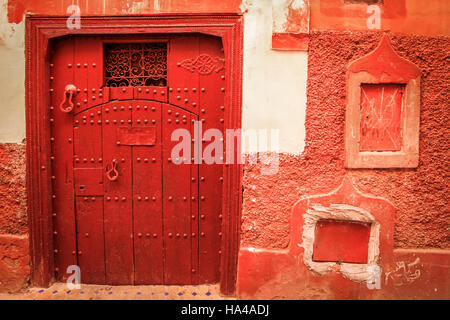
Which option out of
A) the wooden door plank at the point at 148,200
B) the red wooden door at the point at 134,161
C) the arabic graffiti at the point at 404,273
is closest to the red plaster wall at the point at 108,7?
the red wooden door at the point at 134,161

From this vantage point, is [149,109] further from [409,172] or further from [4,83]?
[409,172]

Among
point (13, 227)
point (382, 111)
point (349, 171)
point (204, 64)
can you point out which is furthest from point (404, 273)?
point (13, 227)

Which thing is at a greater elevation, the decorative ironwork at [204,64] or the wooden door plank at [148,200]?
the decorative ironwork at [204,64]

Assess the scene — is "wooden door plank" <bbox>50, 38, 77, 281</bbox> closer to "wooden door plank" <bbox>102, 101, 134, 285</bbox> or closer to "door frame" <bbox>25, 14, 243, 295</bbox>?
"door frame" <bbox>25, 14, 243, 295</bbox>

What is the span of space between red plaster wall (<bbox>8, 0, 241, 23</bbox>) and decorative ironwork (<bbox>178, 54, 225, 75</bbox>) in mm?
336

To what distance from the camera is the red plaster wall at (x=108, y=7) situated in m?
1.91

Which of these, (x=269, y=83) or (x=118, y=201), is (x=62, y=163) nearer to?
(x=118, y=201)

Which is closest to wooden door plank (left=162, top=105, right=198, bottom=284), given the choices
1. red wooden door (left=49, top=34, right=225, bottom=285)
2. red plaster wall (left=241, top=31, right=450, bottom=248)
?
red wooden door (left=49, top=34, right=225, bottom=285)

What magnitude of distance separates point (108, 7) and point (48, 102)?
89cm

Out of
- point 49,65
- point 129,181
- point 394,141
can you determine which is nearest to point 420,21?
point 394,141

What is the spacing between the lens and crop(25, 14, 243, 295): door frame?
6.30 ft

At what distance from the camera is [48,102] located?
6.68ft

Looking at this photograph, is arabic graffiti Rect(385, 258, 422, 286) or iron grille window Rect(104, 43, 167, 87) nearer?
arabic graffiti Rect(385, 258, 422, 286)

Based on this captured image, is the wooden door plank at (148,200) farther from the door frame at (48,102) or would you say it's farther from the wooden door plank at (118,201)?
the door frame at (48,102)
